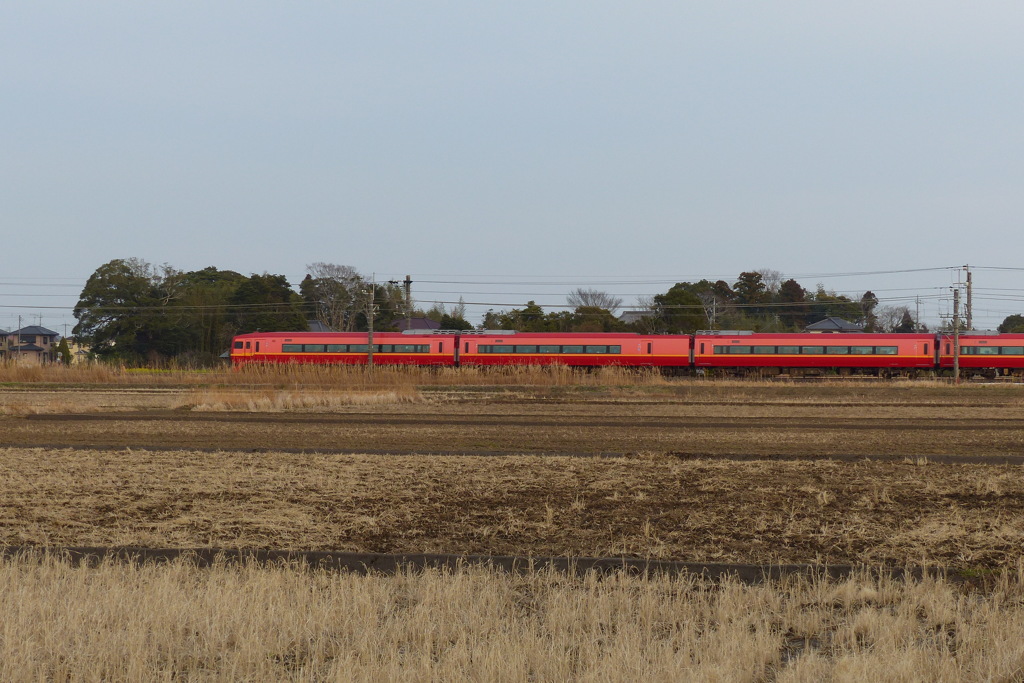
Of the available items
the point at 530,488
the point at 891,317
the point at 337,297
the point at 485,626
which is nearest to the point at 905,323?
the point at 891,317

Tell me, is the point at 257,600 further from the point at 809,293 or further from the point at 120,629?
the point at 809,293

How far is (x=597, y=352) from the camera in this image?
54375 mm

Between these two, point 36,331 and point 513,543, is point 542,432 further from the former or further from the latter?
point 36,331

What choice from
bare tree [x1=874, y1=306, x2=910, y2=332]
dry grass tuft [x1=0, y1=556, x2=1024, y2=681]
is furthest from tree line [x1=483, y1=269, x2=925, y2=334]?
dry grass tuft [x1=0, y1=556, x2=1024, y2=681]

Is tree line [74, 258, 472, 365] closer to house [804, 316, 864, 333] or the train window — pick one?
the train window

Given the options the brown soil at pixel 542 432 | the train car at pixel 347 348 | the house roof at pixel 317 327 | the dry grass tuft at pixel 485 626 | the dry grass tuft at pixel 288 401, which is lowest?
the dry grass tuft at pixel 288 401

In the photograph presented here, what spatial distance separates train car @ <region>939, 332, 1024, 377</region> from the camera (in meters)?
52.6

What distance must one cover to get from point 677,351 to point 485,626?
162ft

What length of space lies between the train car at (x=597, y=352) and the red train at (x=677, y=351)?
56 millimetres

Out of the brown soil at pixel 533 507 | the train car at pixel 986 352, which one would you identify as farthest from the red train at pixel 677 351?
the brown soil at pixel 533 507

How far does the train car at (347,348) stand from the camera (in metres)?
55.4

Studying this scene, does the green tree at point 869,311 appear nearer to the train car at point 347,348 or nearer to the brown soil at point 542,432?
the train car at point 347,348

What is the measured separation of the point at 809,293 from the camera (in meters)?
128

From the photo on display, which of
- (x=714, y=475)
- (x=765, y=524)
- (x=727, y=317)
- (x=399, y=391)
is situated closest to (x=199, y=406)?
(x=399, y=391)
